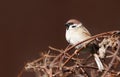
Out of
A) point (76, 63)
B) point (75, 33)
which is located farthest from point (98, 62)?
point (75, 33)

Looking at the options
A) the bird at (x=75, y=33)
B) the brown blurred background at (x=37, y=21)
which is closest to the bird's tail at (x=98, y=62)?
the bird at (x=75, y=33)

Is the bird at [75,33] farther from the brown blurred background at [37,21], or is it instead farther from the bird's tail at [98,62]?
the brown blurred background at [37,21]

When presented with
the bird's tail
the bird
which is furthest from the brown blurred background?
the bird's tail

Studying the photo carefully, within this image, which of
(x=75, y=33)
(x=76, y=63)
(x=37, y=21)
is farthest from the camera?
(x=37, y=21)

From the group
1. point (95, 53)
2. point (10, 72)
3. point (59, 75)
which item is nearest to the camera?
point (59, 75)

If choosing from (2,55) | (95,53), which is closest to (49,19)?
(2,55)

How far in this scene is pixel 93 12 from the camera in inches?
104

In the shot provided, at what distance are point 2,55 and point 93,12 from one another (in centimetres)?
54

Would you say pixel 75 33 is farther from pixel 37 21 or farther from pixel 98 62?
pixel 37 21

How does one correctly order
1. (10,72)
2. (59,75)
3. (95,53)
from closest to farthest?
(59,75) < (95,53) < (10,72)

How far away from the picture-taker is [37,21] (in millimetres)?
2643

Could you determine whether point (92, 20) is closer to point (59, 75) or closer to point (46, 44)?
point (46, 44)

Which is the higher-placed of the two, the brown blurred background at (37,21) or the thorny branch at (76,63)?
the brown blurred background at (37,21)

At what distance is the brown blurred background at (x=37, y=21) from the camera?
261 cm
